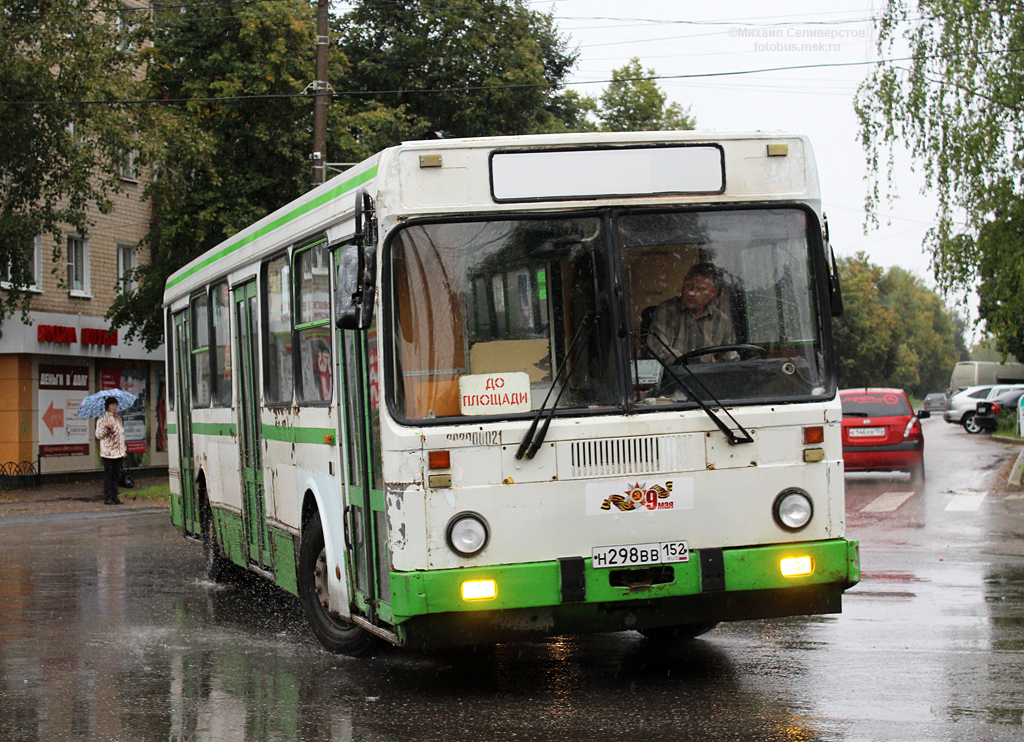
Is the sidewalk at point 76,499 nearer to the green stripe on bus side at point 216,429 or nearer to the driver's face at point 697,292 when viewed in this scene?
the green stripe on bus side at point 216,429

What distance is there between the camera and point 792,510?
7.14m

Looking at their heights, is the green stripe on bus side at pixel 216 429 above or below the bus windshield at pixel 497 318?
below

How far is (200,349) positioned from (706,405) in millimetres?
6633

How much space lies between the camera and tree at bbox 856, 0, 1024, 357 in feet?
102

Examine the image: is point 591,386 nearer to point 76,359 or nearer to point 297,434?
point 297,434

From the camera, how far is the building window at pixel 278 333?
918 cm

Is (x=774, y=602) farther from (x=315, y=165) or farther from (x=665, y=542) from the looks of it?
(x=315, y=165)

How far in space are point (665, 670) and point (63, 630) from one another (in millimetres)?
4421

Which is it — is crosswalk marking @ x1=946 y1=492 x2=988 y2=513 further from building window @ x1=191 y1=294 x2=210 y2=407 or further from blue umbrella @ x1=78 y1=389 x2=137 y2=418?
blue umbrella @ x1=78 y1=389 x2=137 y2=418

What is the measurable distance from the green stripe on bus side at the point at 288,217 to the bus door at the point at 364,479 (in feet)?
2.57

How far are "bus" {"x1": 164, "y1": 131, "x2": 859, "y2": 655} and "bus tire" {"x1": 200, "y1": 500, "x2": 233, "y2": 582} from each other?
521cm

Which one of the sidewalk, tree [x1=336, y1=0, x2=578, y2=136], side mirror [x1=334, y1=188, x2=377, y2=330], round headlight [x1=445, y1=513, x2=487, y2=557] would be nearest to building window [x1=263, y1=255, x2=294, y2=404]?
side mirror [x1=334, y1=188, x2=377, y2=330]

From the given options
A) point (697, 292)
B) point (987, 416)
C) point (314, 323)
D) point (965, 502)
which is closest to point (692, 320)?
point (697, 292)

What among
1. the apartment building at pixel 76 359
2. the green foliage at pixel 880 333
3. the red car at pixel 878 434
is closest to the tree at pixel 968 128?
the red car at pixel 878 434
